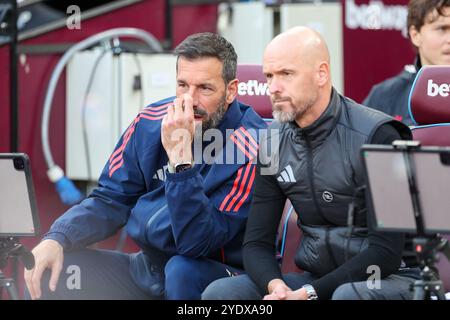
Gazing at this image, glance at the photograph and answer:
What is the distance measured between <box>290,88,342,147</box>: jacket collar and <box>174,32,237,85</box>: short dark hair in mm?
510

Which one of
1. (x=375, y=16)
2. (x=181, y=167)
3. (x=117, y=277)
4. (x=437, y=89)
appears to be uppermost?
(x=375, y=16)

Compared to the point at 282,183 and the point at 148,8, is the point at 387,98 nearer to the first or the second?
the point at 282,183

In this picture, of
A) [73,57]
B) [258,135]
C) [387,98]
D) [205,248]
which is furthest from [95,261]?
[73,57]

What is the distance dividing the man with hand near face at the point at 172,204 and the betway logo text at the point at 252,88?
1.19 feet

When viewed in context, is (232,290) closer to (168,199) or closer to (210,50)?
(168,199)

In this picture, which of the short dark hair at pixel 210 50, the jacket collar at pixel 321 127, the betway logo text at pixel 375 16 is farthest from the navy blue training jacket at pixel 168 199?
the betway logo text at pixel 375 16

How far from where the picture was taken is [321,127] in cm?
431

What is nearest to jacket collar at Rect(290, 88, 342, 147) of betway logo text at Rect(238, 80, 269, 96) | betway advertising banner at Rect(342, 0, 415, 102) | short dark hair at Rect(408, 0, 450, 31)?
betway logo text at Rect(238, 80, 269, 96)

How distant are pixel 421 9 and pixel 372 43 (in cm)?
272

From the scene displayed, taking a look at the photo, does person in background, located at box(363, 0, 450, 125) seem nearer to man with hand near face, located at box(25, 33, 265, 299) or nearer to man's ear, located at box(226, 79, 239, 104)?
man's ear, located at box(226, 79, 239, 104)

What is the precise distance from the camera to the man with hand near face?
4.37 meters

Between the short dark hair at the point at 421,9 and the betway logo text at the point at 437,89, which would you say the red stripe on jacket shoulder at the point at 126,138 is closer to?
the betway logo text at the point at 437,89

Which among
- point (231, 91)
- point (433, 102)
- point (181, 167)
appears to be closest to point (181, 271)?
point (181, 167)
